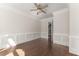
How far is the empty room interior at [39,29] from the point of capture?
1.97 metres

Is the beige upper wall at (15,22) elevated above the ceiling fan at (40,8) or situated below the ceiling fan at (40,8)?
below

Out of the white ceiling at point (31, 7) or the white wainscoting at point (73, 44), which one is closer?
the white ceiling at point (31, 7)

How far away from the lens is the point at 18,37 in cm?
206

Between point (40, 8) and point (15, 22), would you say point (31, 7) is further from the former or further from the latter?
A: point (15, 22)

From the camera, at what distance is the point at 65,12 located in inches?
86.7

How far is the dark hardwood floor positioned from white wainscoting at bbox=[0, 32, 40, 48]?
0.10m

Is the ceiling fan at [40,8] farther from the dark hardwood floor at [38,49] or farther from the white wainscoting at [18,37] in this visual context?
the dark hardwood floor at [38,49]

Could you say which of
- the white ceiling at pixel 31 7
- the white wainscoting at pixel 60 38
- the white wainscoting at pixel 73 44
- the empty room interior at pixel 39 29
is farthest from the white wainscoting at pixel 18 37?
the white wainscoting at pixel 73 44

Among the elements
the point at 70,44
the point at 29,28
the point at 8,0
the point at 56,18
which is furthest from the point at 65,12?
the point at 8,0

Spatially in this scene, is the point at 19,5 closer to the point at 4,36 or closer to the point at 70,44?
the point at 4,36

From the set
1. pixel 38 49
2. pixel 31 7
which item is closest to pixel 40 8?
pixel 31 7

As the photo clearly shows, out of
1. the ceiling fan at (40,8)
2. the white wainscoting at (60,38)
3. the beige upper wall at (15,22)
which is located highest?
the ceiling fan at (40,8)

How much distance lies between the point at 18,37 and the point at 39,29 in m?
0.51

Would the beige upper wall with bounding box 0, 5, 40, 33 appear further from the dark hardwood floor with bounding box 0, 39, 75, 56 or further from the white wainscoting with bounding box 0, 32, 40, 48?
the dark hardwood floor with bounding box 0, 39, 75, 56
